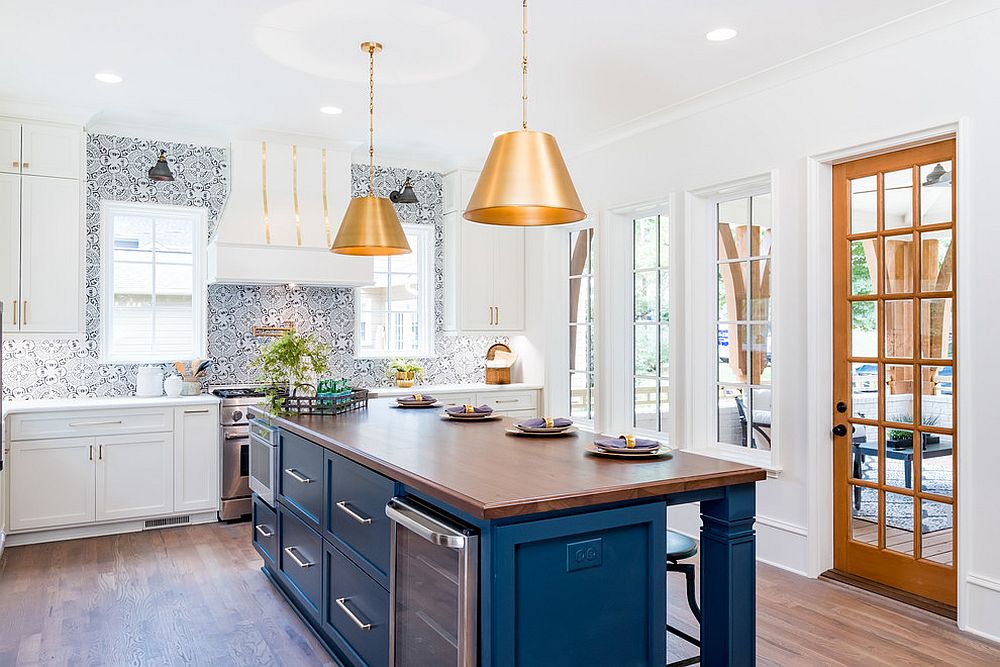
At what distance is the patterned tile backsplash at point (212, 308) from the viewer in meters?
5.09

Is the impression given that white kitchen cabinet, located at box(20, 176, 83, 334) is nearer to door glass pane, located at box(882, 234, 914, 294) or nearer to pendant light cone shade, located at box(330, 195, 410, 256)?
pendant light cone shade, located at box(330, 195, 410, 256)

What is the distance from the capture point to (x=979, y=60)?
10.5ft

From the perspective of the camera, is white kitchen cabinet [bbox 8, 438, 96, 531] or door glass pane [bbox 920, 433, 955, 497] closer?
door glass pane [bbox 920, 433, 955, 497]

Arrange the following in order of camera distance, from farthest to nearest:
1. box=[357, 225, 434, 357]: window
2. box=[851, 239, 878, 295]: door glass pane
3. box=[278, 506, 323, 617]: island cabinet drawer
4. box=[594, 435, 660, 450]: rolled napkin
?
box=[357, 225, 434, 357]: window, box=[851, 239, 878, 295]: door glass pane, box=[278, 506, 323, 617]: island cabinet drawer, box=[594, 435, 660, 450]: rolled napkin

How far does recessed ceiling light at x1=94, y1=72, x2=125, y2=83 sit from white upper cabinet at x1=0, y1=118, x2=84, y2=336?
79cm

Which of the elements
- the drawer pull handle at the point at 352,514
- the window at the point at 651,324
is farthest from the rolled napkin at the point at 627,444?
the window at the point at 651,324

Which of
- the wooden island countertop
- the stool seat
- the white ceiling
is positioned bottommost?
the stool seat

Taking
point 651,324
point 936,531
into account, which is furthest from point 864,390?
point 651,324

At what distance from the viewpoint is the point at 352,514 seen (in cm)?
269

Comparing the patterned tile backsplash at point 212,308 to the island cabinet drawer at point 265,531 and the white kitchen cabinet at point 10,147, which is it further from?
the island cabinet drawer at point 265,531

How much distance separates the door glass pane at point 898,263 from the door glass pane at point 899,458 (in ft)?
2.23

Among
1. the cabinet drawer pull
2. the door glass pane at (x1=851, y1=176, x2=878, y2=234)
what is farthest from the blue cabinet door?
the door glass pane at (x1=851, y1=176, x2=878, y2=234)

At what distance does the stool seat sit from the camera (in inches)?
101

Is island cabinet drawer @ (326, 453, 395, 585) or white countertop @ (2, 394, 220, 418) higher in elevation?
white countertop @ (2, 394, 220, 418)
